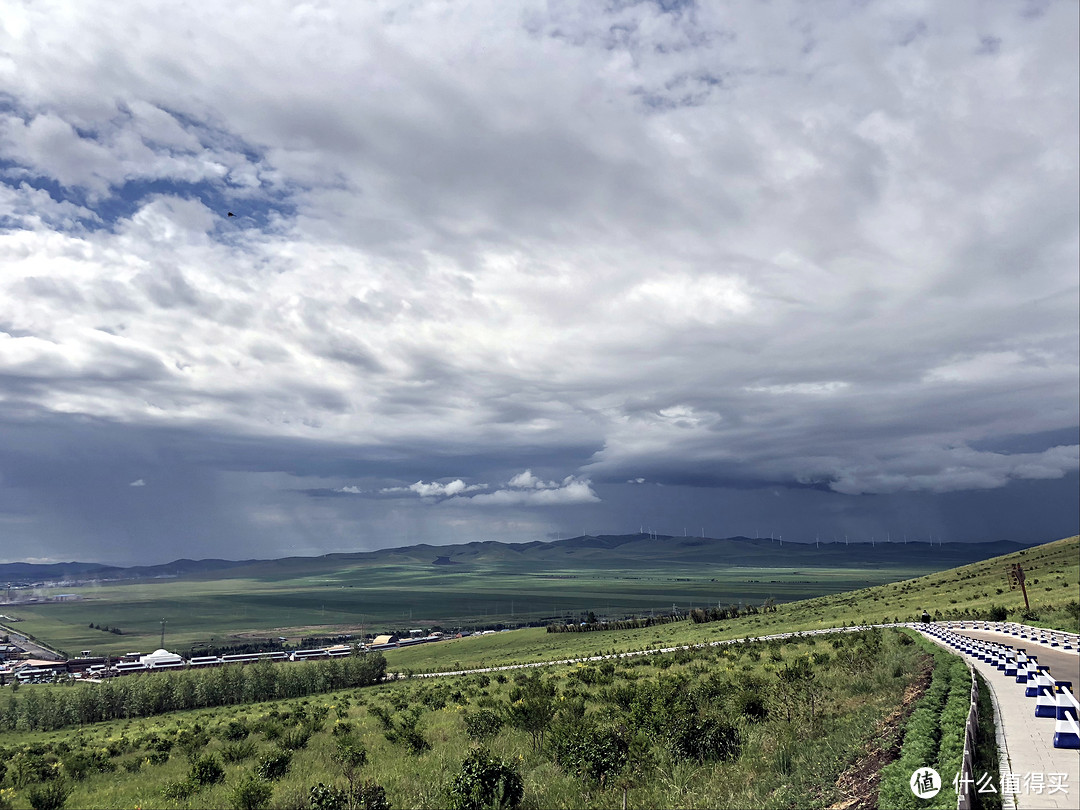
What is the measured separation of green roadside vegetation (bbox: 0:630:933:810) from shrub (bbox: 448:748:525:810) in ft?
0.13

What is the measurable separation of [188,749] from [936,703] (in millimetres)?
36717

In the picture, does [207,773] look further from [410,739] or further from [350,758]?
[410,739]

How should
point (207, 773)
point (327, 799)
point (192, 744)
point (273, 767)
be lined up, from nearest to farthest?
1. point (327, 799)
2. point (273, 767)
3. point (207, 773)
4. point (192, 744)

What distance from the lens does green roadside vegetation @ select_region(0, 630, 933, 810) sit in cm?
1639

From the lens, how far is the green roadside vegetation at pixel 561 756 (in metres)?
16.4

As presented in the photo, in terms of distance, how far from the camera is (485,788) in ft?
53.7

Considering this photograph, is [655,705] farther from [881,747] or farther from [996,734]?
[996,734]

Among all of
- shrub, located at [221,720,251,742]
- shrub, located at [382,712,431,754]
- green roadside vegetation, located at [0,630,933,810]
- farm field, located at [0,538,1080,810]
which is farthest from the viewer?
shrub, located at [221,720,251,742]

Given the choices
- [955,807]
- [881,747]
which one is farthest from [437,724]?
[955,807]

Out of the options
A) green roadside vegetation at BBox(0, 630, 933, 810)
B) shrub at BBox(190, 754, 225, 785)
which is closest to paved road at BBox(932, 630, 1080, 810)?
green roadside vegetation at BBox(0, 630, 933, 810)

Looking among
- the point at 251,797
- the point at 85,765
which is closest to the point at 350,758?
the point at 251,797

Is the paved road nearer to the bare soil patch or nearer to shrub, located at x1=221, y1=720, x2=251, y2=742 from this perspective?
the bare soil patch

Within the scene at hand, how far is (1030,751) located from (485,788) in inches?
521

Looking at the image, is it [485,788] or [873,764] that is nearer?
[873,764]
